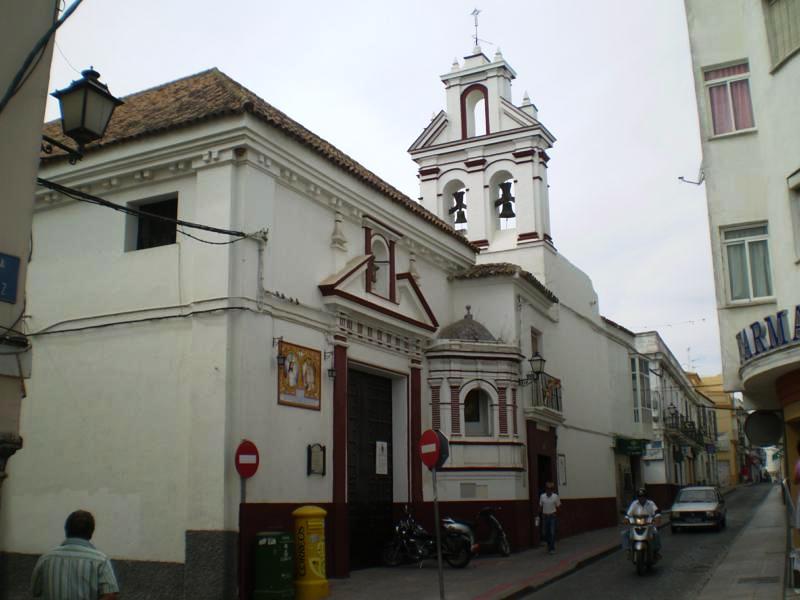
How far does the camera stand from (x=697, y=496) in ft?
82.8

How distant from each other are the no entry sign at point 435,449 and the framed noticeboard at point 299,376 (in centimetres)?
268

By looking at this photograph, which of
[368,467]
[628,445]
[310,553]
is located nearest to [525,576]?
[368,467]

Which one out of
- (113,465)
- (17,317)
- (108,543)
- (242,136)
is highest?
(242,136)

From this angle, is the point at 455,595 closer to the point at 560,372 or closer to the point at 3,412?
the point at 3,412

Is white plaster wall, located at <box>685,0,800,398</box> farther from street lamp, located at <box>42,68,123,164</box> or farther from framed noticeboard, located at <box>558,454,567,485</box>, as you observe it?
street lamp, located at <box>42,68,123,164</box>

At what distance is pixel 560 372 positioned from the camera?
81.1ft

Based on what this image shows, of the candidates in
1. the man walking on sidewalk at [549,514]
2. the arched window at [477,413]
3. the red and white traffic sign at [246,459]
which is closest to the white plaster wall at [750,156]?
the man walking on sidewalk at [549,514]

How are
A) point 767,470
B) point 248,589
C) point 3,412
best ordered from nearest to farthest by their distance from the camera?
point 3,412 < point 248,589 < point 767,470

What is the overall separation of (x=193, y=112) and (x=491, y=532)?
1064 cm

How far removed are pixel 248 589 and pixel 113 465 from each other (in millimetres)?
2988

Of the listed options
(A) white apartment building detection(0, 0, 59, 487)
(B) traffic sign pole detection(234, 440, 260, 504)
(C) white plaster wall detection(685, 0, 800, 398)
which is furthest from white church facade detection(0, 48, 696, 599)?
(C) white plaster wall detection(685, 0, 800, 398)

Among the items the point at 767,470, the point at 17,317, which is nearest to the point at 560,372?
the point at 17,317

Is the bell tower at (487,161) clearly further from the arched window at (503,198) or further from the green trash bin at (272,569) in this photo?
the green trash bin at (272,569)

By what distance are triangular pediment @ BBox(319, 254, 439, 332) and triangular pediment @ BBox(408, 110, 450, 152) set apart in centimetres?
905
